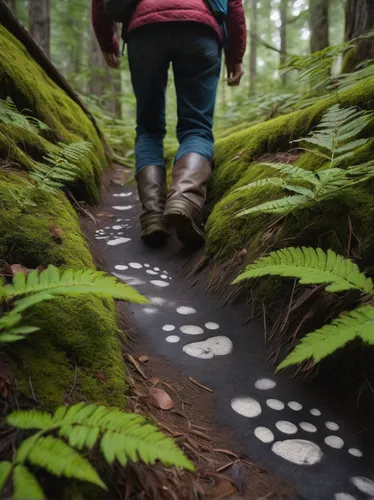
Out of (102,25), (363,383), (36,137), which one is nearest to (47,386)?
(363,383)

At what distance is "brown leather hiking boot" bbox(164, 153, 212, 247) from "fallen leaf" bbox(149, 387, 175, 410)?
4.58 ft

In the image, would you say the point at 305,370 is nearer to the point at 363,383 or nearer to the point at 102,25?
the point at 363,383

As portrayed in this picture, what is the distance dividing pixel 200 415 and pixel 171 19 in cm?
284

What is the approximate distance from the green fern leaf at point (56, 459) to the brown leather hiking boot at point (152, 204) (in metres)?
2.17

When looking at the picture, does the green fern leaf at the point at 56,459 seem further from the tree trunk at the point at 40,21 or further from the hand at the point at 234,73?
the tree trunk at the point at 40,21

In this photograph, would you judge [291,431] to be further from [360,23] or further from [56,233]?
[360,23]

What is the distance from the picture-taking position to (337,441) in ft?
4.62

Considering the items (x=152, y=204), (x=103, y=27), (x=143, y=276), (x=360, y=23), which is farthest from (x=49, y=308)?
(x=360, y=23)

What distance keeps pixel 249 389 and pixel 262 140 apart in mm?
2399

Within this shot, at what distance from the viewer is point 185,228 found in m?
2.80

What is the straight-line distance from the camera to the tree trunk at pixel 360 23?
11.3 ft

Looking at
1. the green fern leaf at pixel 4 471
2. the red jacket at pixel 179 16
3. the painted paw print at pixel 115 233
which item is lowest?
the painted paw print at pixel 115 233

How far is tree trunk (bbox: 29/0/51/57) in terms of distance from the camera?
772cm

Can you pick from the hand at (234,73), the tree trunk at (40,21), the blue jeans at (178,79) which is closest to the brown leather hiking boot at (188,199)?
the blue jeans at (178,79)
